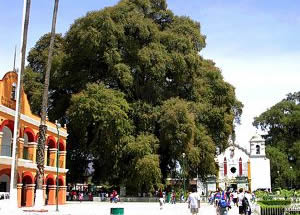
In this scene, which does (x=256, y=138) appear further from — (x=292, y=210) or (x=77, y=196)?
(x=292, y=210)

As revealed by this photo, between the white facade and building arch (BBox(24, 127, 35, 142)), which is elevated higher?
building arch (BBox(24, 127, 35, 142))

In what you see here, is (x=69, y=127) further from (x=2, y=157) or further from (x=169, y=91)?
(x=2, y=157)

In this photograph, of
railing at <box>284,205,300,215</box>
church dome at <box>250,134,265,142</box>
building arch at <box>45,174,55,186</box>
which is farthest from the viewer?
church dome at <box>250,134,265,142</box>

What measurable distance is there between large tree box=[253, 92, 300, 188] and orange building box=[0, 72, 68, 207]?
4046cm

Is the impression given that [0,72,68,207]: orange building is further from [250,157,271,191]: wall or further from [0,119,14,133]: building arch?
[250,157,271,191]: wall

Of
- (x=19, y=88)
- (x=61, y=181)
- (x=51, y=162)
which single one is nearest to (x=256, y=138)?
(x=61, y=181)

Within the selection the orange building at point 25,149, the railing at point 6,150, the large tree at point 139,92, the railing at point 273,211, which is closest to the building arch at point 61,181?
the orange building at point 25,149

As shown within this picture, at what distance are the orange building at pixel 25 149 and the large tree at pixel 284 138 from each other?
133 feet

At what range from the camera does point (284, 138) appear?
73375 millimetres

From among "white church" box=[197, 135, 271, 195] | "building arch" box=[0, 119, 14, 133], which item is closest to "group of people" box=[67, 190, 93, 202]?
"building arch" box=[0, 119, 14, 133]

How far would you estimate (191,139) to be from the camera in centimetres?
Result: 4131

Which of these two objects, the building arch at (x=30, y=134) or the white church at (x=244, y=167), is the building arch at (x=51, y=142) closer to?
the building arch at (x=30, y=134)

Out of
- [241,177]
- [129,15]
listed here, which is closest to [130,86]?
[129,15]

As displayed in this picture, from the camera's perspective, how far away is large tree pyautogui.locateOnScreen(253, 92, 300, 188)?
223 feet
